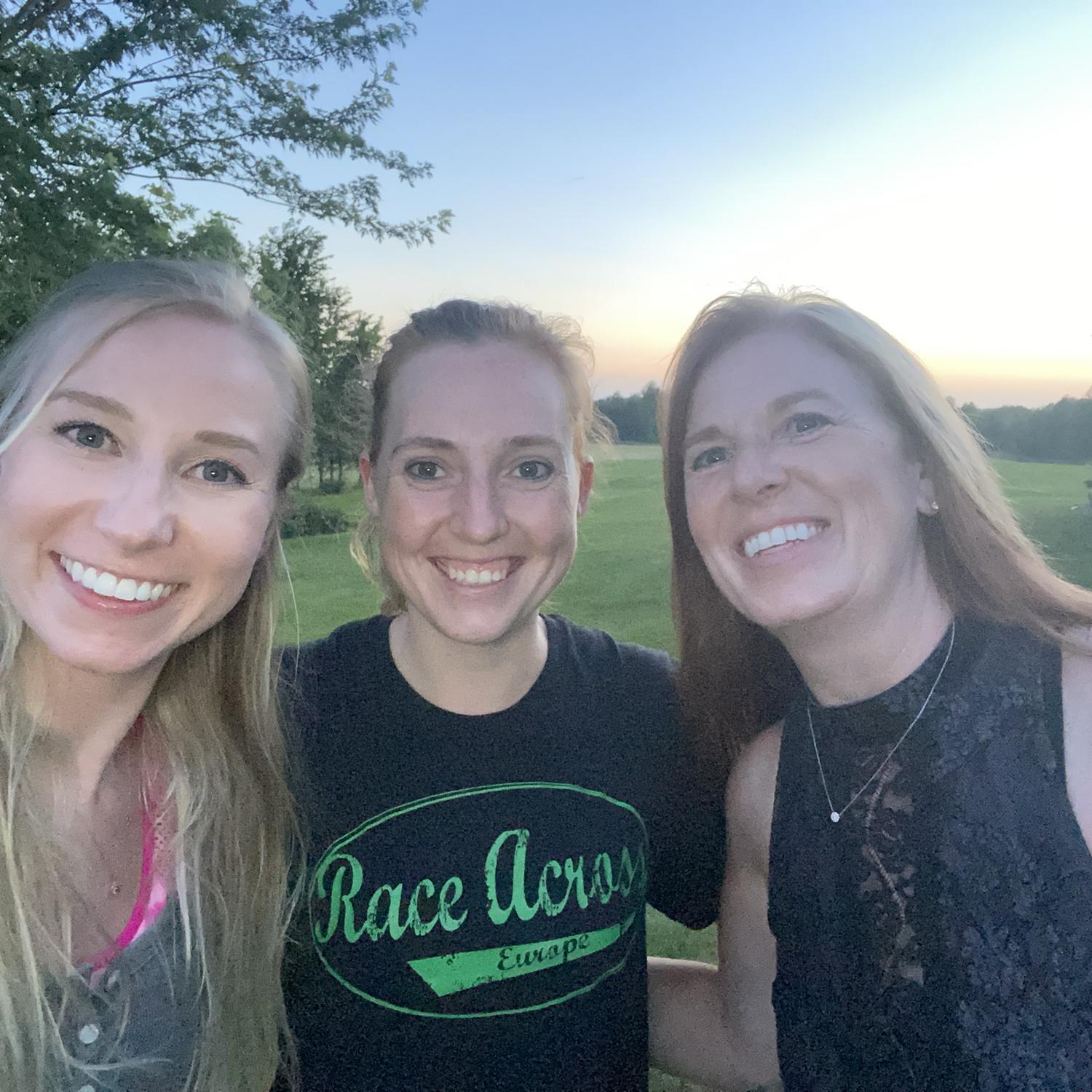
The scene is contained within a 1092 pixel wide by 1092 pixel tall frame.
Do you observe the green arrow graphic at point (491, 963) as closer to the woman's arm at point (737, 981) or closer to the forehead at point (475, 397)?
the woman's arm at point (737, 981)

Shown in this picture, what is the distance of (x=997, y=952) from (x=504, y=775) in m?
0.94

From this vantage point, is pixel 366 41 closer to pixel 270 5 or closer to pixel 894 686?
pixel 270 5

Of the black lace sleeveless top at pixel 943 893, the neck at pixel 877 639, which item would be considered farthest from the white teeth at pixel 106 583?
the black lace sleeveless top at pixel 943 893

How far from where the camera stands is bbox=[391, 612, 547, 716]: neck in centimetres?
165

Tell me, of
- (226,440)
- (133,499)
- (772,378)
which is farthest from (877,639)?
(133,499)

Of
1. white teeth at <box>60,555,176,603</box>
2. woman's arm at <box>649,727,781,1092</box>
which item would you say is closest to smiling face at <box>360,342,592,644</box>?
white teeth at <box>60,555,176,603</box>

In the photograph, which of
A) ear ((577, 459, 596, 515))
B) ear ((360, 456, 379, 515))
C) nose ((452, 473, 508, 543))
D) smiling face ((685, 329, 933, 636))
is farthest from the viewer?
ear ((577, 459, 596, 515))

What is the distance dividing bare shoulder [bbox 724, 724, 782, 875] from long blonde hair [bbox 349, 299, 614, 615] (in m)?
0.81

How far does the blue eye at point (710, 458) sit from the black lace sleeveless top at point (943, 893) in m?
0.58

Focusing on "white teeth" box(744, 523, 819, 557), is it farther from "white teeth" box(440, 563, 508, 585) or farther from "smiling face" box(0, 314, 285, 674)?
"smiling face" box(0, 314, 285, 674)

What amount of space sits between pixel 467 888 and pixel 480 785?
201 mm

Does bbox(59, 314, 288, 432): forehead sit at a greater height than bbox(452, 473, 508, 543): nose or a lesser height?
greater

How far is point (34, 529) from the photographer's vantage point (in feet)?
4.09

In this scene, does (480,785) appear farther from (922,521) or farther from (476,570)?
(922,521)
